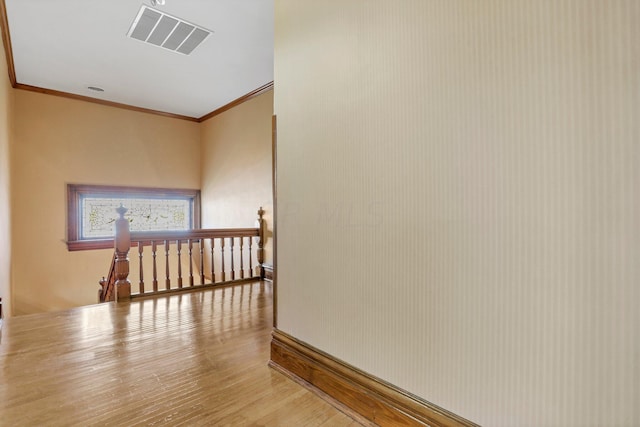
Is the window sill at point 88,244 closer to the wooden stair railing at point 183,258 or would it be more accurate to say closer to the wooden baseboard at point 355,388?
the wooden stair railing at point 183,258

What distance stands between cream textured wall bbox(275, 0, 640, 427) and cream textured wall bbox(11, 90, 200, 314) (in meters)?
4.75

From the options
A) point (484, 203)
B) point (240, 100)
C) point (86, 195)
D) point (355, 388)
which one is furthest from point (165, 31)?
point (355, 388)

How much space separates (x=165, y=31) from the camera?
2.98 m

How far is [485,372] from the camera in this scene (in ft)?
3.23

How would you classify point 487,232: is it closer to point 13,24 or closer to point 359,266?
point 359,266

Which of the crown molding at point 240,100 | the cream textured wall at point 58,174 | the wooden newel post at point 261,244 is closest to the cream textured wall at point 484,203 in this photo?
the wooden newel post at point 261,244

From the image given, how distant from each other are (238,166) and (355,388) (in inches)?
160

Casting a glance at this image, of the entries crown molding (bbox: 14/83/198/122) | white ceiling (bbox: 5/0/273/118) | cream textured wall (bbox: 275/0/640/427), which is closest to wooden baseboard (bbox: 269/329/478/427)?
cream textured wall (bbox: 275/0/640/427)

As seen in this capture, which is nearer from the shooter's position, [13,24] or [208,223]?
[13,24]

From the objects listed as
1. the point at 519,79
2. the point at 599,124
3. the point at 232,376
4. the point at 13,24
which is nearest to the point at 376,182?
the point at 519,79

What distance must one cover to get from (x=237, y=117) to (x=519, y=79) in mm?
4583

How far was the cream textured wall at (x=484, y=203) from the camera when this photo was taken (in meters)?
0.78

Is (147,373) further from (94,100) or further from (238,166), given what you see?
(94,100)

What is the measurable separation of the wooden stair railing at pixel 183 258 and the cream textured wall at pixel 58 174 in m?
0.54
